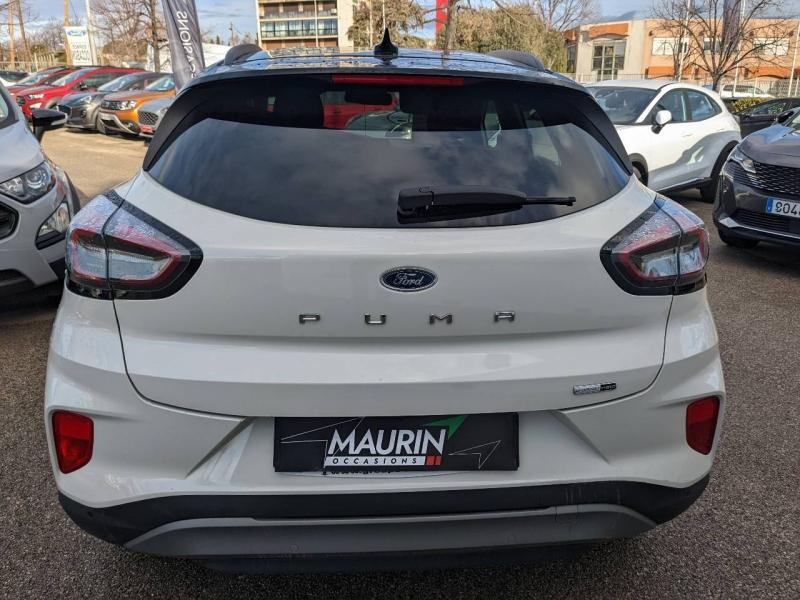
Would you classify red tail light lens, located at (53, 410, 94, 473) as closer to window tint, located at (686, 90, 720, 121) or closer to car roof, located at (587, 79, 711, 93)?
car roof, located at (587, 79, 711, 93)

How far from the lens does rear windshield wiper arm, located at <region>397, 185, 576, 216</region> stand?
1762 millimetres

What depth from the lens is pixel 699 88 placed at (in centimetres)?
961

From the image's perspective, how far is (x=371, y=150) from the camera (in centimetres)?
186

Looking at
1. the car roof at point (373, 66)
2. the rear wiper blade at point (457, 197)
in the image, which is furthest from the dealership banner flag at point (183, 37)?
the rear wiper blade at point (457, 197)

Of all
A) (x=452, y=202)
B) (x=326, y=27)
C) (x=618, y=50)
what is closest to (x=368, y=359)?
(x=452, y=202)

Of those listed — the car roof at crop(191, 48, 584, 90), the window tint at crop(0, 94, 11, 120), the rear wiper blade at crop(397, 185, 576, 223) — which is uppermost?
the car roof at crop(191, 48, 584, 90)

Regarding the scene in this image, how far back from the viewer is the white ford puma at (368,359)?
66.4 inches

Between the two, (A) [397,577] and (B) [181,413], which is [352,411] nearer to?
(B) [181,413]

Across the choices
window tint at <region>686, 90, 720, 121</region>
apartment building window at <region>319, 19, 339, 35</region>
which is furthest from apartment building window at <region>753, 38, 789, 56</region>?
apartment building window at <region>319, 19, 339, 35</region>

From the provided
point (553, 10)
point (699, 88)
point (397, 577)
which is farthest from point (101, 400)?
point (553, 10)

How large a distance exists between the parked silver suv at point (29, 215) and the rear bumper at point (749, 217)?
5413mm

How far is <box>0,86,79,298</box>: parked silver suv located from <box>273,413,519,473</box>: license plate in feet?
10.1

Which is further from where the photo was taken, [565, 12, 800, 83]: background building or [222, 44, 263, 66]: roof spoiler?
[565, 12, 800, 83]: background building

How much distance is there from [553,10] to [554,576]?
170ft
